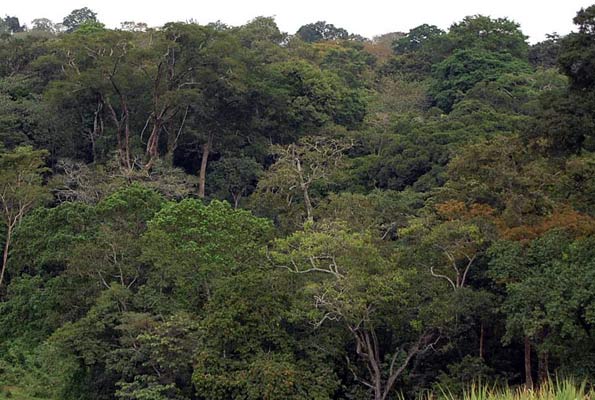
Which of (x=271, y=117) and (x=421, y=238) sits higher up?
(x=271, y=117)

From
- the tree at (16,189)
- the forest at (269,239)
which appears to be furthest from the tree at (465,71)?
the tree at (16,189)

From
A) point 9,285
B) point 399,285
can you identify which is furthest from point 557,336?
point 9,285

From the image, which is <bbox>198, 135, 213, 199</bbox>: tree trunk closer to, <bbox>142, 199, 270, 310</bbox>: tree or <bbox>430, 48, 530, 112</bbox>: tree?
<bbox>142, 199, 270, 310</bbox>: tree

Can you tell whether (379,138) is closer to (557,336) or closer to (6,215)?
(6,215)

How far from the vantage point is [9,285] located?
22.0 metres

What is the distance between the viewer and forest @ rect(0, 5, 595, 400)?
14820 mm

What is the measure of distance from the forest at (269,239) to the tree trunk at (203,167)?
20 cm

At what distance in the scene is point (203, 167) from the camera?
28.1 metres

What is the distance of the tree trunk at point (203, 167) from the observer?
91.0 feet

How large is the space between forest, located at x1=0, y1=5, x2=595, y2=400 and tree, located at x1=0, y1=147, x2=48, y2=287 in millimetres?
65

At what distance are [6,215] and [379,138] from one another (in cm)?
1333

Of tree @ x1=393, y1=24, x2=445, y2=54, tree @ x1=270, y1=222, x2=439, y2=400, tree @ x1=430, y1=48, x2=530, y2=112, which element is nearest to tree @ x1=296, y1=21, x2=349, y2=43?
tree @ x1=393, y1=24, x2=445, y2=54

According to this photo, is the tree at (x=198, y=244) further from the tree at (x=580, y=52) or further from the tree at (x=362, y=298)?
the tree at (x=580, y=52)

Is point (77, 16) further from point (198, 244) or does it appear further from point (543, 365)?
point (543, 365)
